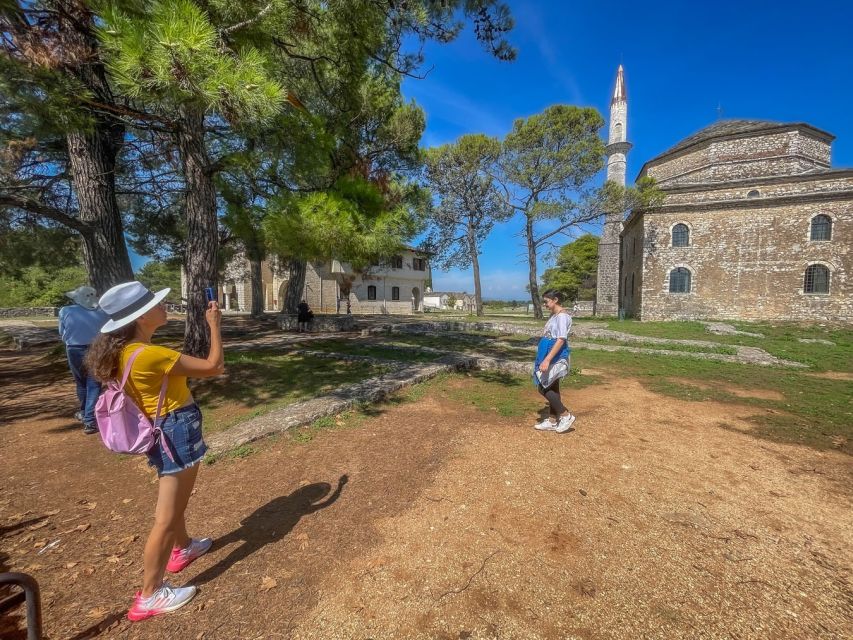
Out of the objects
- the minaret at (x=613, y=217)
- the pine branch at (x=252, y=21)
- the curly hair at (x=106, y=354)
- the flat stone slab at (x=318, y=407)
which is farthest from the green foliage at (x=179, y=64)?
the minaret at (x=613, y=217)

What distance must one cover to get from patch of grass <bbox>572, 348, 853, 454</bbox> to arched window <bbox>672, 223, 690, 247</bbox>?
16378 mm

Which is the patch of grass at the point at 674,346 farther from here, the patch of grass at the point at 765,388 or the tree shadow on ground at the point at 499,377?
the tree shadow on ground at the point at 499,377

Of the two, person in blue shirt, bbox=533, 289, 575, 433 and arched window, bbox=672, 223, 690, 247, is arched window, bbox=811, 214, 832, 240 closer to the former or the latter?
arched window, bbox=672, 223, 690, 247

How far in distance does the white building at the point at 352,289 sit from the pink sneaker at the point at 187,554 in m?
27.1

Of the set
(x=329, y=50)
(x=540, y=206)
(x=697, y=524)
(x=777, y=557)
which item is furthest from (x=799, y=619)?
(x=540, y=206)

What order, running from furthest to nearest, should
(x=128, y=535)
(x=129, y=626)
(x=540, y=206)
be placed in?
(x=540, y=206) → (x=128, y=535) → (x=129, y=626)

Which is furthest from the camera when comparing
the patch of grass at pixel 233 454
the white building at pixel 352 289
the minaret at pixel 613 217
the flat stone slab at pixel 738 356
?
the white building at pixel 352 289

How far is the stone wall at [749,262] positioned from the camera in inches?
750

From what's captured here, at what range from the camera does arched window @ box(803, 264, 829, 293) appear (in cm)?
1936

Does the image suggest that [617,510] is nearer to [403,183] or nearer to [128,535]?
[128,535]

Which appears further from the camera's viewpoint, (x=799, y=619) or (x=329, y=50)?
(x=329, y=50)

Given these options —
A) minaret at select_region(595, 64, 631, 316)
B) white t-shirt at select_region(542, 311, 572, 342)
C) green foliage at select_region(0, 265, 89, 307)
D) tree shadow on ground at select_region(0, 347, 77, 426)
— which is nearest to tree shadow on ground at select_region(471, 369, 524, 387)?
white t-shirt at select_region(542, 311, 572, 342)

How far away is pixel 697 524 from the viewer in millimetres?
2568

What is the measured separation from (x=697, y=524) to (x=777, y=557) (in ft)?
1.37
